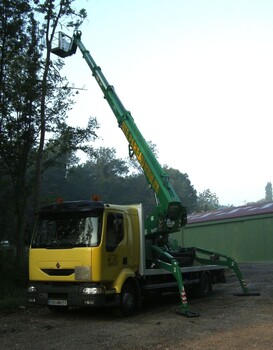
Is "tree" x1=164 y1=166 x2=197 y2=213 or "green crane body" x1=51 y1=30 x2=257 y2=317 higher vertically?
"tree" x1=164 y1=166 x2=197 y2=213

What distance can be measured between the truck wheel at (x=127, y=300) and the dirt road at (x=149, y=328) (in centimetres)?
20

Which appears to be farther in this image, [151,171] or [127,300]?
[151,171]

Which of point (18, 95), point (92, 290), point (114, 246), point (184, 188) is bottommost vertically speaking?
point (92, 290)

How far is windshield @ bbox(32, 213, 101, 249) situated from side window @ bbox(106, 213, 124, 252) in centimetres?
28

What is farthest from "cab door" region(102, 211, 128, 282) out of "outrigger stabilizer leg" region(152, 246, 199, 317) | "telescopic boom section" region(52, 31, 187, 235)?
"telescopic boom section" region(52, 31, 187, 235)

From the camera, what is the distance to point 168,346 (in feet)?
24.7

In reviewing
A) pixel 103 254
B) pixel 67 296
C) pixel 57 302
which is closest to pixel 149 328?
pixel 103 254

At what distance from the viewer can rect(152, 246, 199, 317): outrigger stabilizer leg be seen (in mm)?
10626

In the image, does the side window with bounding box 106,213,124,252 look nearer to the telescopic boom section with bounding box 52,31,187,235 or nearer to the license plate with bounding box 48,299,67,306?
the license plate with bounding box 48,299,67,306

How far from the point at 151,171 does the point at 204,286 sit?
4.25 m

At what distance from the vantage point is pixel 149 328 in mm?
9078

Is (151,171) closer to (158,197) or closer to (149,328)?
(158,197)

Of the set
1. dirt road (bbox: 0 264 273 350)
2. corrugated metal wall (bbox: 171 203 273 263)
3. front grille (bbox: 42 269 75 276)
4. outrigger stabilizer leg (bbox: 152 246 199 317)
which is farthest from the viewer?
corrugated metal wall (bbox: 171 203 273 263)

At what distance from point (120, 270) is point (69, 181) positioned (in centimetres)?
7238
